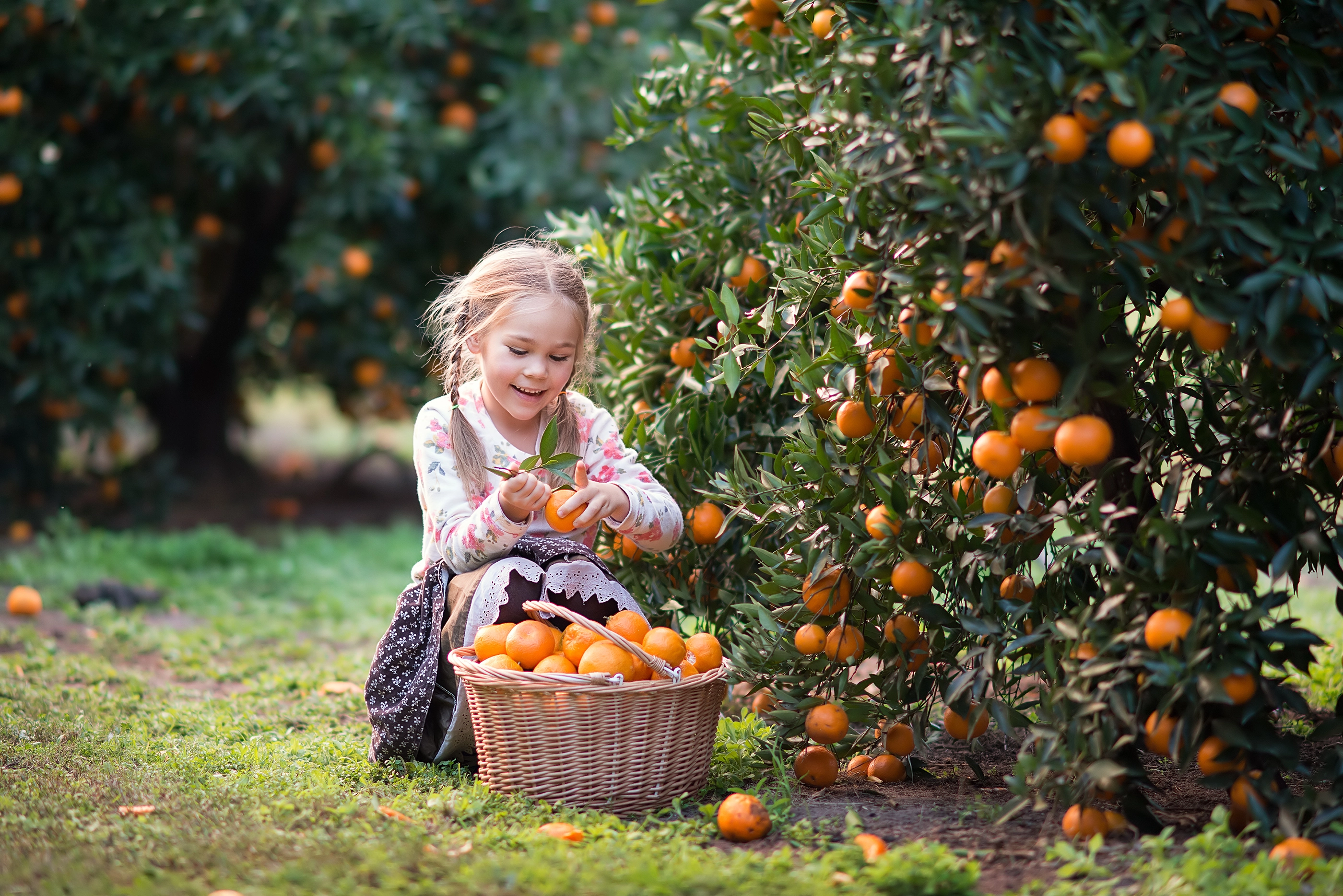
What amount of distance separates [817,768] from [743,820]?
36 centimetres

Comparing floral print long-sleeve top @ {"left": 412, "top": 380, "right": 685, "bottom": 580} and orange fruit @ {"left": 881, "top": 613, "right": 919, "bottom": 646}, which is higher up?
floral print long-sleeve top @ {"left": 412, "top": 380, "right": 685, "bottom": 580}

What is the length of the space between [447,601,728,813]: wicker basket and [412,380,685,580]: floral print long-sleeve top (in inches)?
10.2

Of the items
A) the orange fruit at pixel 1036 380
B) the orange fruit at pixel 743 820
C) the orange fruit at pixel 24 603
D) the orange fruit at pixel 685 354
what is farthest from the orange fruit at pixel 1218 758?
the orange fruit at pixel 24 603

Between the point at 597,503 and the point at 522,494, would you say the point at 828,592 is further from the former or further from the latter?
the point at 522,494

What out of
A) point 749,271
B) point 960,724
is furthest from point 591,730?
point 749,271

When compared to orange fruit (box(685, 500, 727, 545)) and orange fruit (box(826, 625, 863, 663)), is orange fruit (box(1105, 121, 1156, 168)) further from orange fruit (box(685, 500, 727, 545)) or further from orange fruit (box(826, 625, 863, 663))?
orange fruit (box(685, 500, 727, 545))

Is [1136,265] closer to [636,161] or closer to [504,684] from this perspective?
[504,684]

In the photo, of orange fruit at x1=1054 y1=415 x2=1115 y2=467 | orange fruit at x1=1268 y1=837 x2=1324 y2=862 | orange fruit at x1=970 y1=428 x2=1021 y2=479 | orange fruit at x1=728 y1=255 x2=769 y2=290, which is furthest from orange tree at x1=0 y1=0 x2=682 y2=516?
orange fruit at x1=1268 y1=837 x2=1324 y2=862

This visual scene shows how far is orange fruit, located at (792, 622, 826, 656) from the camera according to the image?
2418 millimetres

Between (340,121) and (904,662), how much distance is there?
13.2ft

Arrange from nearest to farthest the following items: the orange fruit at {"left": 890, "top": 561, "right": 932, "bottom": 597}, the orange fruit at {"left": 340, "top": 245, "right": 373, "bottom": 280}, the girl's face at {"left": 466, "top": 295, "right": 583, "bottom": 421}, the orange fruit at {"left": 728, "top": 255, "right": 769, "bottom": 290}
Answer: the orange fruit at {"left": 890, "top": 561, "right": 932, "bottom": 597}, the girl's face at {"left": 466, "top": 295, "right": 583, "bottom": 421}, the orange fruit at {"left": 728, "top": 255, "right": 769, "bottom": 290}, the orange fruit at {"left": 340, "top": 245, "right": 373, "bottom": 280}

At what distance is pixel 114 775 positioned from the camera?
2.54m

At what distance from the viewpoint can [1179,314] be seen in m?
1.89

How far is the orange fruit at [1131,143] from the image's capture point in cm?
178
